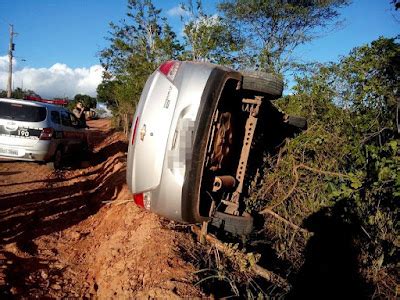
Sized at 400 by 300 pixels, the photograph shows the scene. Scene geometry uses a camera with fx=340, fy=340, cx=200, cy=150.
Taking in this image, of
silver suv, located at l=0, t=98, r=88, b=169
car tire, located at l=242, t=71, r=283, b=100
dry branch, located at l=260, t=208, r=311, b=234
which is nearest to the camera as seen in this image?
car tire, located at l=242, t=71, r=283, b=100

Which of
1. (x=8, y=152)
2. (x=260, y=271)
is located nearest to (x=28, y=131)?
(x=8, y=152)

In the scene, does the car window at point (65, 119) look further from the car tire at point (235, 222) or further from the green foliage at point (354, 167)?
the car tire at point (235, 222)

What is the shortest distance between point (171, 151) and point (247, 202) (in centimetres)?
164

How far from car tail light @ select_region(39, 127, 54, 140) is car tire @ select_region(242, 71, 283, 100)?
632 centimetres

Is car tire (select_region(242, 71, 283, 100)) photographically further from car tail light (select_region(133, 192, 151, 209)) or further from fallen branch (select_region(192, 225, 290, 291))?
fallen branch (select_region(192, 225, 290, 291))

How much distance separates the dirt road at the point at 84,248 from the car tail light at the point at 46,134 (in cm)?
141

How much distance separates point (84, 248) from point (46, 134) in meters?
4.65

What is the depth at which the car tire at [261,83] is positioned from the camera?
11.8ft

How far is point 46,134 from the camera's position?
329 inches

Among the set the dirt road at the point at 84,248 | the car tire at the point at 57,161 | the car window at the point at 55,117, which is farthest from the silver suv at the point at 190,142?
the car tire at the point at 57,161

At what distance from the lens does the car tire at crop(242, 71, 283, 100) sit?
3602mm

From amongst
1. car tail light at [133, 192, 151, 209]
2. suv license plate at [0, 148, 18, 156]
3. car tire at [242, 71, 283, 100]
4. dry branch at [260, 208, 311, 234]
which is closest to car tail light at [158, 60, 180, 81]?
car tire at [242, 71, 283, 100]

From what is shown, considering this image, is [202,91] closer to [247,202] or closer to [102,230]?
[247,202]

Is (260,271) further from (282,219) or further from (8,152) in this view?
(8,152)
